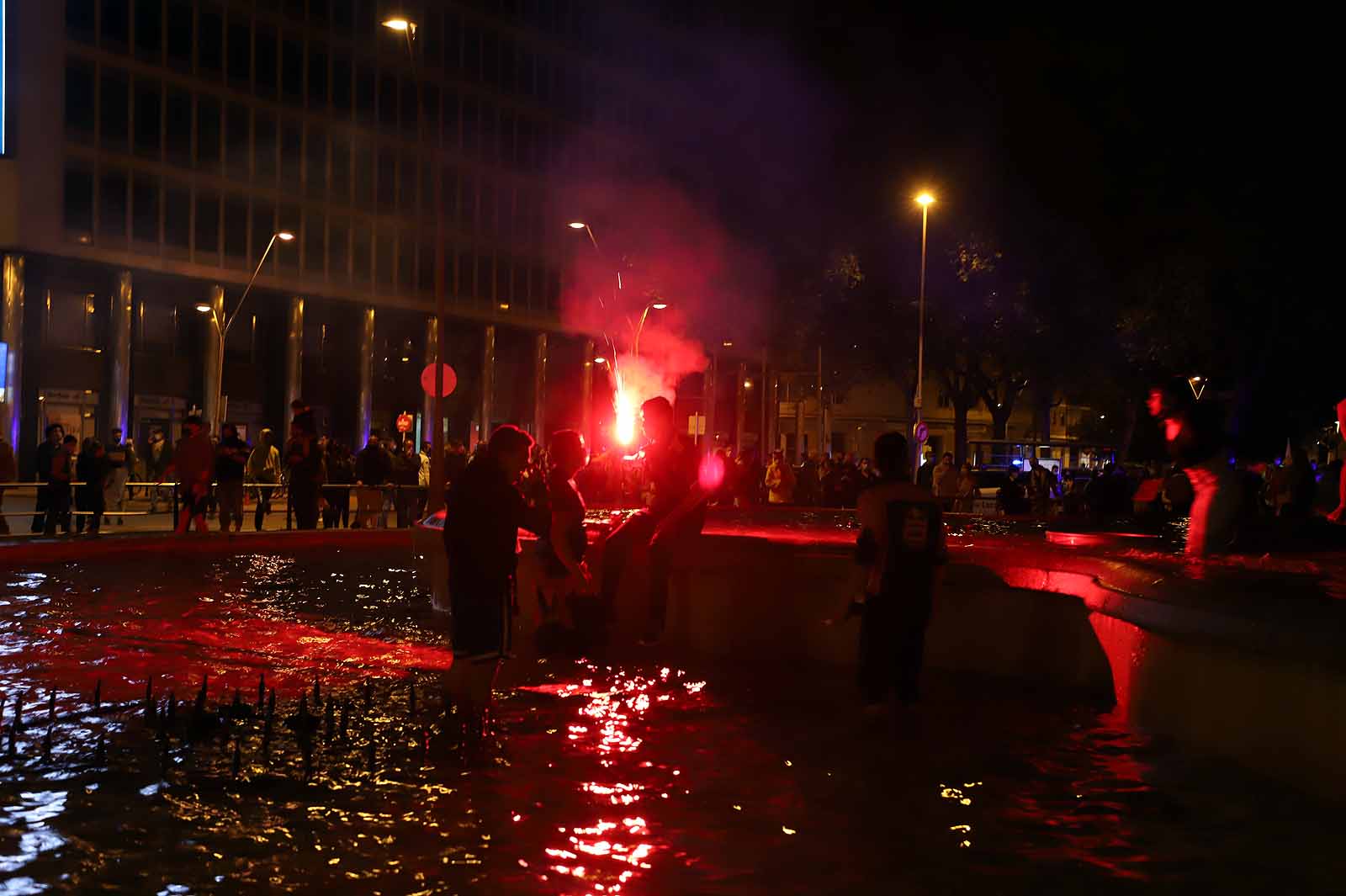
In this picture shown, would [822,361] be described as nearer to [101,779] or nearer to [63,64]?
[63,64]

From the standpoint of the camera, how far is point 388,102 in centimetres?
6062

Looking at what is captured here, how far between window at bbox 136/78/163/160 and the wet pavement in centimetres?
4463

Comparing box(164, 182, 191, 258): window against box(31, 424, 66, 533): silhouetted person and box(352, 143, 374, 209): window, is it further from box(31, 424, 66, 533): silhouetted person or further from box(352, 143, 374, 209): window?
box(31, 424, 66, 533): silhouetted person

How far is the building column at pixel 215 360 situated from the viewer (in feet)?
170

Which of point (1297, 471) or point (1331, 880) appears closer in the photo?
point (1331, 880)

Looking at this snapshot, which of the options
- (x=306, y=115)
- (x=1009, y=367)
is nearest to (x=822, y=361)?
(x=1009, y=367)

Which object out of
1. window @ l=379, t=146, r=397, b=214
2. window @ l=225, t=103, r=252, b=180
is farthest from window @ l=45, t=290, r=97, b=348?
window @ l=379, t=146, r=397, b=214

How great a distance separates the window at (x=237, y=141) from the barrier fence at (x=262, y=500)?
86.4 ft

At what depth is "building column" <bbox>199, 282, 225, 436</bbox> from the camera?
170ft

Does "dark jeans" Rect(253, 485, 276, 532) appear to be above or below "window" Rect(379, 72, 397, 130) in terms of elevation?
below

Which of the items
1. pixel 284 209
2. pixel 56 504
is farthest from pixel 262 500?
pixel 284 209

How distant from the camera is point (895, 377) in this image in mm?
48031

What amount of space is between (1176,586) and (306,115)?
179 feet

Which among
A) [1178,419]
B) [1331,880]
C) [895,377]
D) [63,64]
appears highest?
[63,64]
